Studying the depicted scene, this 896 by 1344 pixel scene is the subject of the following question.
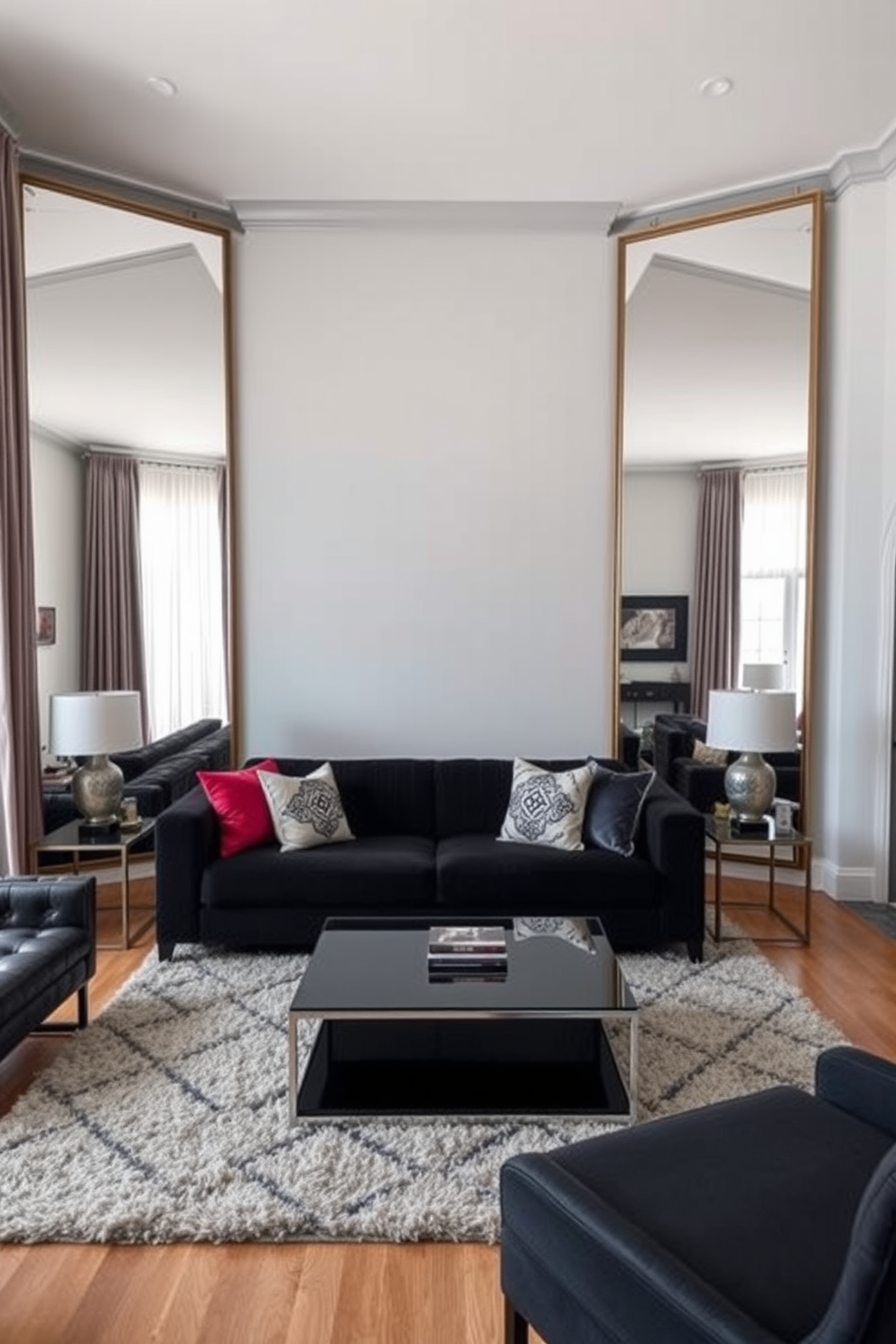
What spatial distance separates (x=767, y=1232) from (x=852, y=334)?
4118 mm

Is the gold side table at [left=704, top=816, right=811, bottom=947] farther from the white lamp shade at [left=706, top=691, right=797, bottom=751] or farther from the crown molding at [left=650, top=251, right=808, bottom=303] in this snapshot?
the crown molding at [left=650, top=251, right=808, bottom=303]

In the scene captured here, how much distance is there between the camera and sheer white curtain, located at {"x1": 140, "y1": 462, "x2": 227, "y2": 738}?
441cm

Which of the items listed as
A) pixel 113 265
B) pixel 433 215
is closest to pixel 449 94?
pixel 433 215

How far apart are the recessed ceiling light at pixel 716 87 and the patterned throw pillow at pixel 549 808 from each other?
300 centimetres

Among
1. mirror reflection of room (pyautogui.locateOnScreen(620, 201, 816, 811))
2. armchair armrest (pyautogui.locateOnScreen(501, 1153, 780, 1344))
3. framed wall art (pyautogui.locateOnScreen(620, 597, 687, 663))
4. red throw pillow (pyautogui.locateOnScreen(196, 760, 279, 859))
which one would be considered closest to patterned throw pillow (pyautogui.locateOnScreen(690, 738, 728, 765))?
mirror reflection of room (pyautogui.locateOnScreen(620, 201, 816, 811))

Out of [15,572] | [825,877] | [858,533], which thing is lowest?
[825,877]

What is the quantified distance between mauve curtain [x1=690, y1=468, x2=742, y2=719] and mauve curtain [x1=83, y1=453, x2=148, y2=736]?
10.2ft

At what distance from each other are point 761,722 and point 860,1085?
223 centimetres

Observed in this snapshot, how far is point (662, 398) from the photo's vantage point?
4.47 m

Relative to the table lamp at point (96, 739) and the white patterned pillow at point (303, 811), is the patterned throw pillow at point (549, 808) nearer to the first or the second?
the white patterned pillow at point (303, 811)

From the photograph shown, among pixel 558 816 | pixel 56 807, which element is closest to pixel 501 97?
pixel 558 816

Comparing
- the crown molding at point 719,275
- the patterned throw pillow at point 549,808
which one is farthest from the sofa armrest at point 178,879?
the crown molding at point 719,275

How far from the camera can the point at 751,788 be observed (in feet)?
12.5

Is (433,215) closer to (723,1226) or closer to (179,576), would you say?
(179,576)
